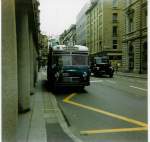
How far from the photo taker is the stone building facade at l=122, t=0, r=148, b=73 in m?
→ 46.9

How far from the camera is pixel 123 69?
57.7 metres

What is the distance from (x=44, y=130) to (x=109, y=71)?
3238 centimetres

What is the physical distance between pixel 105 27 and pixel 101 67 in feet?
17.7

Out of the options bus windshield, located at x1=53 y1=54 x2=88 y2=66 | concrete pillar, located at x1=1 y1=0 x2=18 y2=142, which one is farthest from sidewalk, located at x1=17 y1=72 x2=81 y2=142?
bus windshield, located at x1=53 y1=54 x2=88 y2=66

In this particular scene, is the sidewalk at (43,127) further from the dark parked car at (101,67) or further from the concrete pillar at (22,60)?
the dark parked car at (101,67)

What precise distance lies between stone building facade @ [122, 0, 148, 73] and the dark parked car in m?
4.62

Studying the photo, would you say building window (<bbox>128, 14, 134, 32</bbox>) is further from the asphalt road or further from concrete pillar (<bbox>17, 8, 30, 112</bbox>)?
concrete pillar (<bbox>17, 8, 30, 112</bbox>)

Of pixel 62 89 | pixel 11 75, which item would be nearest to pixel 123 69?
pixel 62 89

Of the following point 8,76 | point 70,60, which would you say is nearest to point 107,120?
point 8,76

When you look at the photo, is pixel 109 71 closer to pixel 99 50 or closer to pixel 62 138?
pixel 99 50

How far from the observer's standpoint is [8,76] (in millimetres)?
5074

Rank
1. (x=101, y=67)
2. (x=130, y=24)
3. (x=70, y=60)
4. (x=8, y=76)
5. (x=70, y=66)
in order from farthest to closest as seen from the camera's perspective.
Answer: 1. (x=130, y=24)
2. (x=101, y=67)
3. (x=70, y=60)
4. (x=70, y=66)
5. (x=8, y=76)

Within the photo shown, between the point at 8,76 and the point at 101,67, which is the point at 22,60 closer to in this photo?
the point at 8,76

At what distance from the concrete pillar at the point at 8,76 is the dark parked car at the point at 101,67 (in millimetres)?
35808
